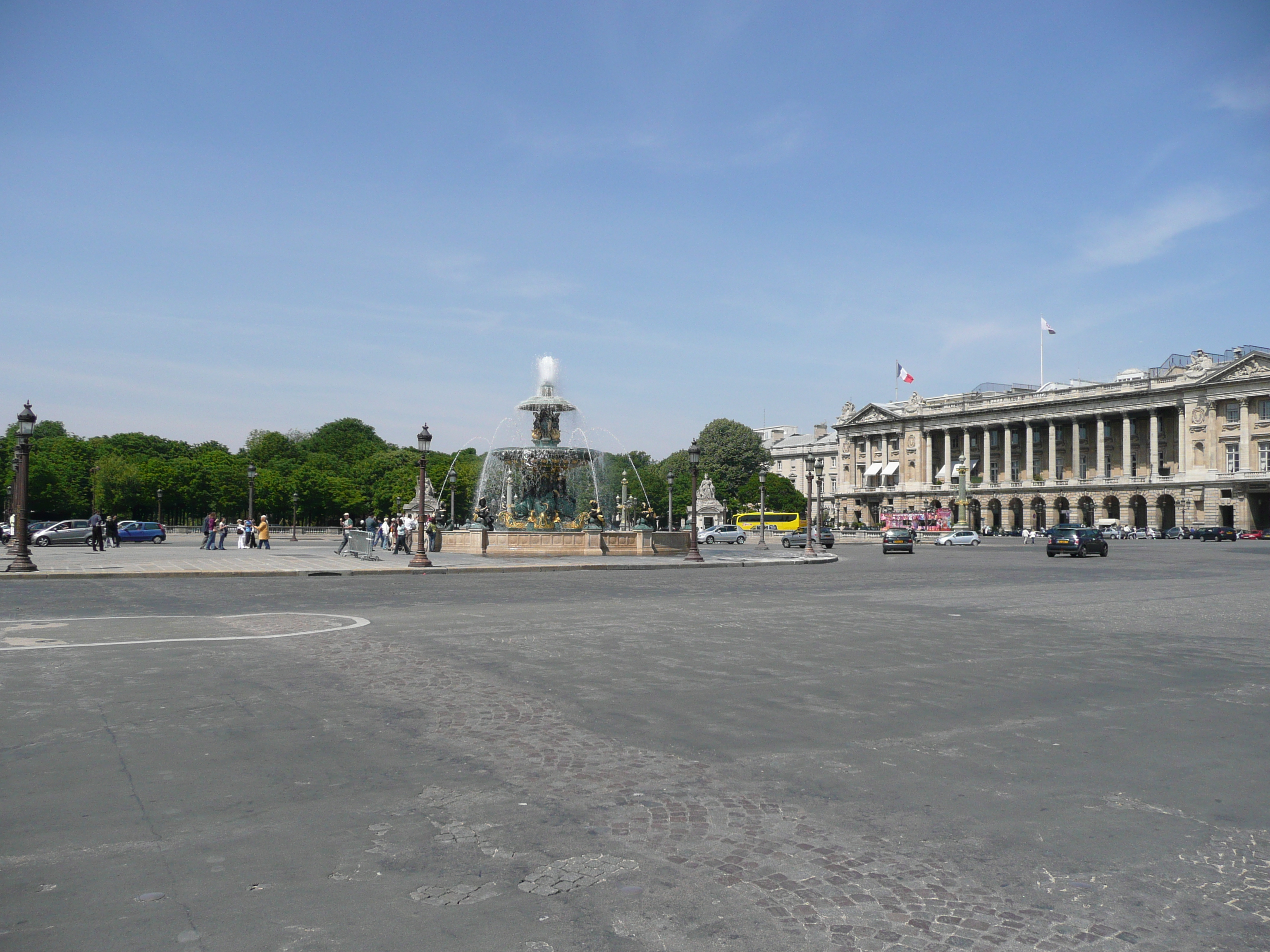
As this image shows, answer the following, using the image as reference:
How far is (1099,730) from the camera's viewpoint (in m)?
7.35

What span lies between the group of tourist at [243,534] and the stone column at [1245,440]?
9026 centimetres

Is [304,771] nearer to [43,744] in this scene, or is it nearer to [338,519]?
[43,744]

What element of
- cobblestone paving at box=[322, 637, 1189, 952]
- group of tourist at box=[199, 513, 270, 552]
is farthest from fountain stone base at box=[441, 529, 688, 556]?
cobblestone paving at box=[322, 637, 1189, 952]

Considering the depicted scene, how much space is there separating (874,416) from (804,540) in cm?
7377

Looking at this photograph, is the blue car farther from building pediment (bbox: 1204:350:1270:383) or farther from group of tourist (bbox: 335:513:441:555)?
building pediment (bbox: 1204:350:1270:383)

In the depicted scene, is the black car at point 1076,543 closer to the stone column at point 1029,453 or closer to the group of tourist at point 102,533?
the group of tourist at point 102,533

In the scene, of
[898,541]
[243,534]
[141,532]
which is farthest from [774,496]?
[243,534]

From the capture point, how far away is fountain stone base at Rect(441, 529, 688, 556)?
36.4 metres

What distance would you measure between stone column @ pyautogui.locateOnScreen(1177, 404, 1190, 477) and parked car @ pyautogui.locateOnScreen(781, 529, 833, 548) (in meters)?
51.8

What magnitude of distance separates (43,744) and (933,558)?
1669 inches

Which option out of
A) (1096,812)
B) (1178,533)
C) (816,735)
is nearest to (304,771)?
(816,735)

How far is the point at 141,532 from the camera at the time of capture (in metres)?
58.8

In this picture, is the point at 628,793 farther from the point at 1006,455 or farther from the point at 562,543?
the point at 1006,455

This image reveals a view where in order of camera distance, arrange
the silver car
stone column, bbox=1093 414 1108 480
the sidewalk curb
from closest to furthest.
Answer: the sidewalk curb → the silver car → stone column, bbox=1093 414 1108 480
